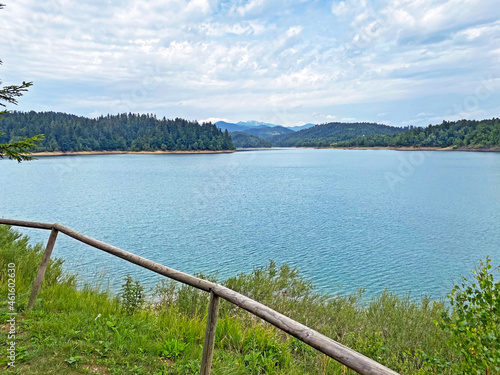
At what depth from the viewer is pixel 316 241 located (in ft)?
63.2

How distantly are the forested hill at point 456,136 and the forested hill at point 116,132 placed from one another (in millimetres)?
87335

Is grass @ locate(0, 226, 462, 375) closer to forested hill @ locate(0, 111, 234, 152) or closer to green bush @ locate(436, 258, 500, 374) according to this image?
green bush @ locate(436, 258, 500, 374)

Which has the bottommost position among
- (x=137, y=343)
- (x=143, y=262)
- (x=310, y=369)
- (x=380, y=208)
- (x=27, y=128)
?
(x=380, y=208)

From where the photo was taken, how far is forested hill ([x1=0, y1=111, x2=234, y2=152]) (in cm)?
12750

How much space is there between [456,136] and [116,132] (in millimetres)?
157422

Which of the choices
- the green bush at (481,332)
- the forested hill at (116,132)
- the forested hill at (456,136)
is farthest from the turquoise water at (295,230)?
the forested hill at (456,136)

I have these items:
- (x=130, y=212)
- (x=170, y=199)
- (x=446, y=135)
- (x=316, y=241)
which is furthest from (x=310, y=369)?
(x=446, y=135)

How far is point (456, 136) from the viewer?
140 m

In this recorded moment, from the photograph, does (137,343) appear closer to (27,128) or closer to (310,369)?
(310,369)

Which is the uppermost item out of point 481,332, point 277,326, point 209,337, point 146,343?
point 277,326

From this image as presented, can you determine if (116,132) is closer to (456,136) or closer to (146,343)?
(456,136)

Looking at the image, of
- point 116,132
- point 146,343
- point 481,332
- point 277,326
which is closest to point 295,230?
point 146,343

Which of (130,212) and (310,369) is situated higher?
(310,369)

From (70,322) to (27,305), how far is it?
1093 millimetres
